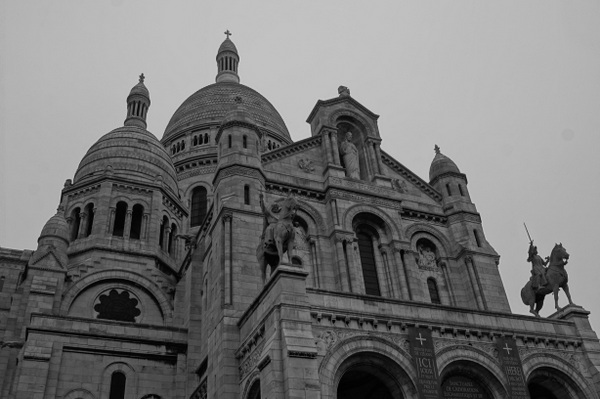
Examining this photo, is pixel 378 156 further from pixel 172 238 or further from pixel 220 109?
pixel 220 109

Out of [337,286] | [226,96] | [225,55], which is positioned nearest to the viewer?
[337,286]

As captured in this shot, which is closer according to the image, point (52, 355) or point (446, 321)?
point (446, 321)

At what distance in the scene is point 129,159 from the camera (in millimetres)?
40500

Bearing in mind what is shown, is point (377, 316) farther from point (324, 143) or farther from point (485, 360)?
point (324, 143)

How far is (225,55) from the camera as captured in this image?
224 feet

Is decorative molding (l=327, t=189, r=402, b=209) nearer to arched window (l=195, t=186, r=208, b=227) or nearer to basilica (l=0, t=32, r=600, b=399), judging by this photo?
basilica (l=0, t=32, r=600, b=399)

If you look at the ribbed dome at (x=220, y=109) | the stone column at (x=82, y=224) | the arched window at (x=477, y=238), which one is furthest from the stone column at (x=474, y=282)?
the ribbed dome at (x=220, y=109)

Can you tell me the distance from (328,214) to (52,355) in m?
14.2

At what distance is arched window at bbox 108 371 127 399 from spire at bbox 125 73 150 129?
25.1 m

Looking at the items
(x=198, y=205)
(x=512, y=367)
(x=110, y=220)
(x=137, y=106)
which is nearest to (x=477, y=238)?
(x=512, y=367)

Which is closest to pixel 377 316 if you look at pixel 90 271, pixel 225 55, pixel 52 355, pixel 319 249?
pixel 319 249

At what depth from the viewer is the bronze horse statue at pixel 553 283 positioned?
2548 cm

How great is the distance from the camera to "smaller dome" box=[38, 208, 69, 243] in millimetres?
33156

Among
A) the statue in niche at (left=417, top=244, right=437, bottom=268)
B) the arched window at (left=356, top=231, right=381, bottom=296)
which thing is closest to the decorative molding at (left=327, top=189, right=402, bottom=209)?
the arched window at (left=356, top=231, right=381, bottom=296)
